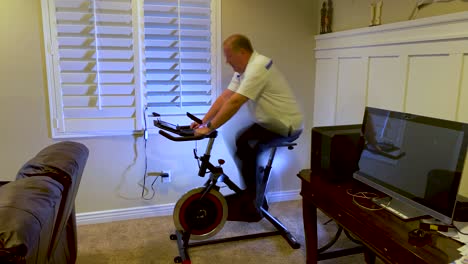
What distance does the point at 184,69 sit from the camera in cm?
312

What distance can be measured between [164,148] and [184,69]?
0.73 meters

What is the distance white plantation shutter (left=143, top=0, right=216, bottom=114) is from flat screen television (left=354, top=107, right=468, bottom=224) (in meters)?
1.58

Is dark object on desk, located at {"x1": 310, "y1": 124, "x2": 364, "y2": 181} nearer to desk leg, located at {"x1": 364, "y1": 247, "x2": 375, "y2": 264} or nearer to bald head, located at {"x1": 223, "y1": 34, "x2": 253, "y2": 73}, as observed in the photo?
desk leg, located at {"x1": 364, "y1": 247, "x2": 375, "y2": 264}

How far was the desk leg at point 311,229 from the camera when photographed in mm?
2341

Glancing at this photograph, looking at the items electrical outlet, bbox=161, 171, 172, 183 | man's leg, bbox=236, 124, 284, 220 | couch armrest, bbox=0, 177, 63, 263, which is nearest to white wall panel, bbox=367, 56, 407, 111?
man's leg, bbox=236, 124, 284, 220

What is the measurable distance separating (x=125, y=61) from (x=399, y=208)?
2299mm

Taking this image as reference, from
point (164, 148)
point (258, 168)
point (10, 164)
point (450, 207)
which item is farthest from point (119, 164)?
point (450, 207)

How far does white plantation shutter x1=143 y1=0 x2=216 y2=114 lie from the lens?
3018 millimetres

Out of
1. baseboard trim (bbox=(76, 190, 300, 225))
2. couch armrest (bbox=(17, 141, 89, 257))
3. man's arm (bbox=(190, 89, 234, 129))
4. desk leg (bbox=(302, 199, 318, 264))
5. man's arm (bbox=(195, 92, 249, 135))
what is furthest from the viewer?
baseboard trim (bbox=(76, 190, 300, 225))

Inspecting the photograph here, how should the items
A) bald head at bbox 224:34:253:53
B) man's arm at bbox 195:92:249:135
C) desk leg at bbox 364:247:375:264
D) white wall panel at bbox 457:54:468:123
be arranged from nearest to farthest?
white wall panel at bbox 457:54:468:123 < desk leg at bbox 364:247:375:264 < man's arm at bbox 195:92:249:135 < bald head at bbox 224:34:253:53

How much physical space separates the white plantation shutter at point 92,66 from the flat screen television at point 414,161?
1.94m

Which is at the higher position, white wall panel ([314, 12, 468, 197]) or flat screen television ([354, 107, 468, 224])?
white wall panel ([314, 12, 468, 197])

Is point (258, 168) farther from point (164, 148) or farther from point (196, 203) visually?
point (164, 148)

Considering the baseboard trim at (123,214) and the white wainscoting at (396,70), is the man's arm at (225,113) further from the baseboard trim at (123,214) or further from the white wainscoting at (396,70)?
the baseboard trim at (123,214)
